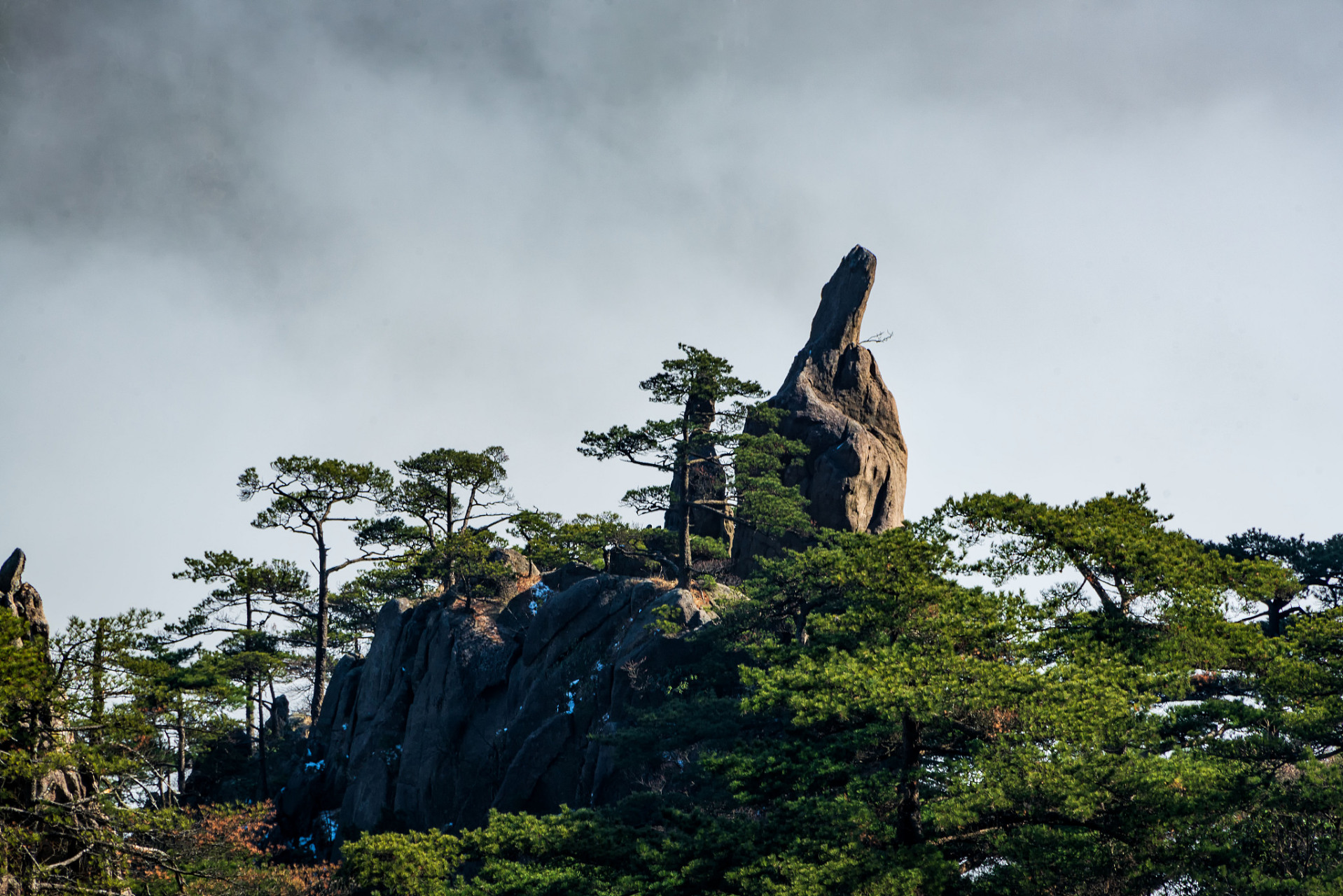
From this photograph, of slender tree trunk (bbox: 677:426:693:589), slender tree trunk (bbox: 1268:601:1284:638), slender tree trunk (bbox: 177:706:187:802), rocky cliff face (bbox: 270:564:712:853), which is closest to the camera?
rocky cliff face (bbox: 270:564:712:853)

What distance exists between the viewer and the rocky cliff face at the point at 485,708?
24734mm

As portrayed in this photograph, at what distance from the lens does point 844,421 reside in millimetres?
35062

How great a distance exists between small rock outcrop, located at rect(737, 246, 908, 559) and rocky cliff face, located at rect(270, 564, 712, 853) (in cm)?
892

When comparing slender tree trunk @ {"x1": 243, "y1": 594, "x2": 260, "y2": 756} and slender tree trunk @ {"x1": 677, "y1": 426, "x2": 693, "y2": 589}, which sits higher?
slender tree trunk @ {"x1": 677, "y1": 426, "x2": 693, "y2": 589}

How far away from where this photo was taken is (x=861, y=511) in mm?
33812

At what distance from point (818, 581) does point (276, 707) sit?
36744 mm

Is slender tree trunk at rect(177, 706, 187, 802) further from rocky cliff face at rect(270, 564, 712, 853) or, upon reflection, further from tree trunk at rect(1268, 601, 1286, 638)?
tree trunk at rect(1268, 601, 1286, 638)

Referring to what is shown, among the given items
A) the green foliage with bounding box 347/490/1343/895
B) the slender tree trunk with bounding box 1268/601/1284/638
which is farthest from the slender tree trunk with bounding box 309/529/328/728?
the slender tree trunk with bounding box 1268/601/1284/638

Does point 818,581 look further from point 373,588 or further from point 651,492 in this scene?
point 373,588

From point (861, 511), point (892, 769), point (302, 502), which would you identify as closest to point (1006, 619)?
point (892, 769)

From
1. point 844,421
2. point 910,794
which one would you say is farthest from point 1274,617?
point 910,794

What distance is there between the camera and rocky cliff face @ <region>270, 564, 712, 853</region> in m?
24.7

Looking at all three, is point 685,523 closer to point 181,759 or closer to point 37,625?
→ point 37,625

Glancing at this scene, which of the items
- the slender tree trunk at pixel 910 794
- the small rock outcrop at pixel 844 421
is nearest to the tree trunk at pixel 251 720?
the small rock outcrop at pixel 844 421
